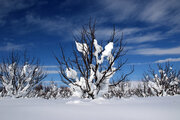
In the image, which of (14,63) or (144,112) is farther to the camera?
(14,63)

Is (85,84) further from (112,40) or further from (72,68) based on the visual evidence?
(112,40)

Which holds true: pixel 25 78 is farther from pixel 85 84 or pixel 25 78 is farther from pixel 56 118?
pixel 56 118

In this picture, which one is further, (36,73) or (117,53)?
(36,73)

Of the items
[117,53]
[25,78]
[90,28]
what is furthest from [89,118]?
[25,78]

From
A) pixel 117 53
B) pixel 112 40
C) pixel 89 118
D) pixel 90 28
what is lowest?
pixel 89 118

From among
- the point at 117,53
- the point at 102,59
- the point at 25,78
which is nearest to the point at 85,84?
the point at 102,59

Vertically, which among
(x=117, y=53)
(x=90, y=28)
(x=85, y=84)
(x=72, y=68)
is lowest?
(x=85, y=84)

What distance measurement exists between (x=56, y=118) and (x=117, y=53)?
9.74 feet

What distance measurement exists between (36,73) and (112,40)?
724 centimetres

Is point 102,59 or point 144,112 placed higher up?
point 102,59

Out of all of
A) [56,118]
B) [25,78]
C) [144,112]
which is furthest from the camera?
[25,78]

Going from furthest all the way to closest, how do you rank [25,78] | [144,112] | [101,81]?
[25,78] → [101,81] → [144,112]

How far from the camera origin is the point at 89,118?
5.49 feet

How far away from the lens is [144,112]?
189 cm
